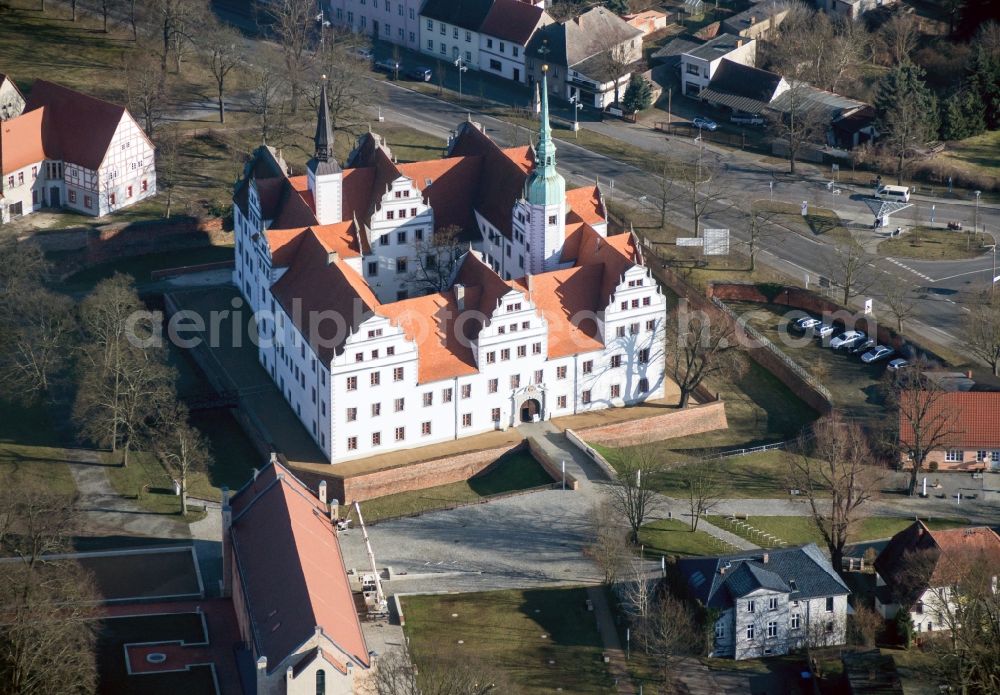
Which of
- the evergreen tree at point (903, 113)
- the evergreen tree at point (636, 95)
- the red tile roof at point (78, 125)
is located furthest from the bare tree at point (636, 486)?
the evergreen tree at point (636, 95)

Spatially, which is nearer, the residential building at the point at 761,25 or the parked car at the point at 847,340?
the parked car at the point at 847,340

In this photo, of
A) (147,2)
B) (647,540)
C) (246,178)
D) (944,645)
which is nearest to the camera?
(944,645)

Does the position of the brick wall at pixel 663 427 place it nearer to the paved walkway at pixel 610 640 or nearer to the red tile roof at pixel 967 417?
the red tile roof at pixel 967 417

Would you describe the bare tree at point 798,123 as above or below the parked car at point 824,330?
above

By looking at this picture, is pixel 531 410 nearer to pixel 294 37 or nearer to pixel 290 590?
pixel 290 590

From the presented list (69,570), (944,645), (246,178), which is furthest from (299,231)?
(944,645)

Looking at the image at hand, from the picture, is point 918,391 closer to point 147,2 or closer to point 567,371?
point 567,371

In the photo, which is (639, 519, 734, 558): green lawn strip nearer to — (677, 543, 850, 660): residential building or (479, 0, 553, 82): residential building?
(677, 543, 850, 660): residential building
